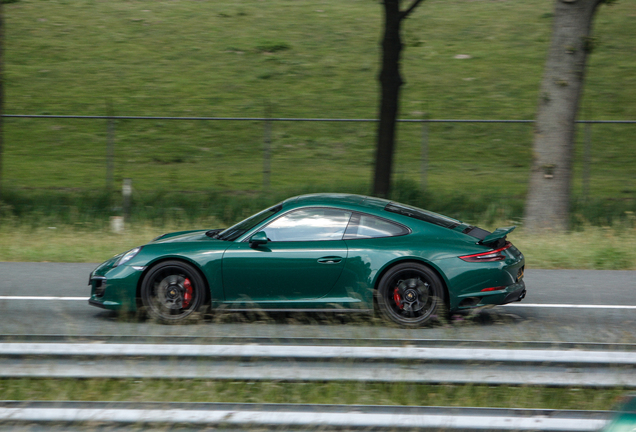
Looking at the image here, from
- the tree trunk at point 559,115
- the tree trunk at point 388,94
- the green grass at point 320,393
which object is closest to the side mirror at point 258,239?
the green grass at point 320,393

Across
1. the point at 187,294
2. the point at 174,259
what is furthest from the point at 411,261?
the point at 174,259

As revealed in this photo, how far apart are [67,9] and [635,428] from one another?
3356 cm

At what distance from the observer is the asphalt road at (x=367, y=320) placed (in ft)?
20.9

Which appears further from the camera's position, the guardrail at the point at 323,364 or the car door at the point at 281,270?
the car door at the point at 281,270

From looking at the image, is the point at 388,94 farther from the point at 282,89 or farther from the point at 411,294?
the point at 282,89

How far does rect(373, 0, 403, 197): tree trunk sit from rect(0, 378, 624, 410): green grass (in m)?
9.28

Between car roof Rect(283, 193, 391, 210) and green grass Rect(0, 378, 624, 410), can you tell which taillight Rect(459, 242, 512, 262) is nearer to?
car roof Rect(283, 193, 391, 210)

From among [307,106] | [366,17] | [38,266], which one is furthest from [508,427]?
[366,17]

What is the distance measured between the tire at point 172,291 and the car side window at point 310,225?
33.0 inches

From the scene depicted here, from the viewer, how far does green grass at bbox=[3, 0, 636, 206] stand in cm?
1847

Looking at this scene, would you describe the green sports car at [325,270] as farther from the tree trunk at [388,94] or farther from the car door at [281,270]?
the tree trunk at [388,94]

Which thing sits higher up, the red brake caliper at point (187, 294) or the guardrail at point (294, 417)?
the red brake caliper at point (187, 294)

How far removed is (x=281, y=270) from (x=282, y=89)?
17770mm

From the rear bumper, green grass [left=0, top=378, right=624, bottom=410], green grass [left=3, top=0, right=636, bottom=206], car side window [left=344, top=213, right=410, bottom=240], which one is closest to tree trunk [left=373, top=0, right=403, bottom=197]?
green grass [left=3, top=0, right=636, bottom=206]
